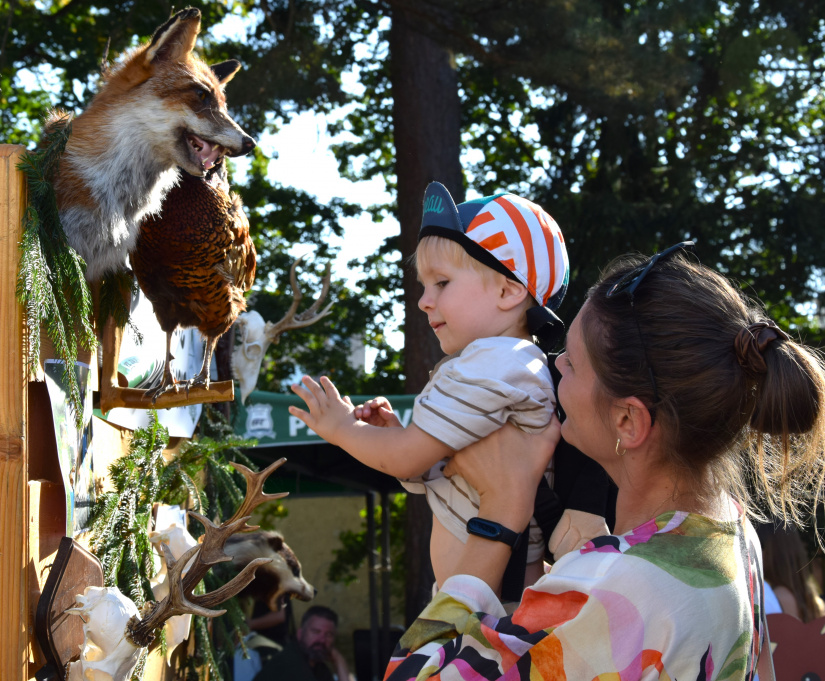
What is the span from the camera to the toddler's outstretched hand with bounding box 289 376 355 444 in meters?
1.80

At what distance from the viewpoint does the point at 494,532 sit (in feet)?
5.31

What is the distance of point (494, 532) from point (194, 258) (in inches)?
45.3

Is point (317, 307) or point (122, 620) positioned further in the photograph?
point (317, 307)

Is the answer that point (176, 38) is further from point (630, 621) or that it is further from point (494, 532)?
point (630, 621)

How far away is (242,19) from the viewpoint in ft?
32.4

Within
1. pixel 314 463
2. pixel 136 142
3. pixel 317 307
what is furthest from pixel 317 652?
pixel 136 142

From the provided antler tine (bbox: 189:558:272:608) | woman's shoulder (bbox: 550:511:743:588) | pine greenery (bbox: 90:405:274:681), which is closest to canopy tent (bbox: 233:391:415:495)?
pine greenery (bbox: 90:405:274:681)

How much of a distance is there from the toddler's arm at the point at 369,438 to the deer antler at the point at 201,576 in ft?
0.50

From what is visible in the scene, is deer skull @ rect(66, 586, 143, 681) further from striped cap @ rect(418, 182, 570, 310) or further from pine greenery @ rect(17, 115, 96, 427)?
striped cap @ rect(418, 182, 570, 310)

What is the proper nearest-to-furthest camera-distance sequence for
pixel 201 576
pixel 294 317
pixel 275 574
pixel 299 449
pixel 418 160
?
pixel 201 576, pixel 294 317, pixel 275 574, pixel 299 449, pixel 418 160

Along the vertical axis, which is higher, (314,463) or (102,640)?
(102,640)

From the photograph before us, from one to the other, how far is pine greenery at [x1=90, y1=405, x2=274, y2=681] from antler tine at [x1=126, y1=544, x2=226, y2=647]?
0.85ft

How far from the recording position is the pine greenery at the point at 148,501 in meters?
2.07

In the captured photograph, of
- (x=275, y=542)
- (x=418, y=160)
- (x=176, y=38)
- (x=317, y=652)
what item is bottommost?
(x=317, y=652)
